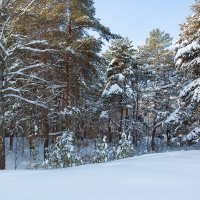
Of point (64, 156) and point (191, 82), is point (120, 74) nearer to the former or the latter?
point (191, 82)

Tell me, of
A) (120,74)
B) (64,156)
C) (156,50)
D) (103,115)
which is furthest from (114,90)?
(64,156)

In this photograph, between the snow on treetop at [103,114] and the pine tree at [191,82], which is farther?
the snow on treetop at [103,114]

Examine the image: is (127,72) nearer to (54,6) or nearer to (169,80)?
(169,80)

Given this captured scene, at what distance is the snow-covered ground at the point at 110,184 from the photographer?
14.0 ft

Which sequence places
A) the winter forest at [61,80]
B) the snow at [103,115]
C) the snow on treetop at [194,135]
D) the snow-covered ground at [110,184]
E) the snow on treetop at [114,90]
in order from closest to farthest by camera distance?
the snow-covered ground at [110,184] → the winter forest at [61,80] → the snow on treetop at [194,135] → the snow on treetop at [114,90] → the snow at [103,115]

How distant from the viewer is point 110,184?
4.84 meters

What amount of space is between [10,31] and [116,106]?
2103 cm

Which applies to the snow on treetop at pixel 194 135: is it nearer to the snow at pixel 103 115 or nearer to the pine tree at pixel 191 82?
the pine tree at pixel 191 82

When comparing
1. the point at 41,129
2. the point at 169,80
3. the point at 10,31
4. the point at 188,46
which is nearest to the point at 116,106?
the point at 169,80

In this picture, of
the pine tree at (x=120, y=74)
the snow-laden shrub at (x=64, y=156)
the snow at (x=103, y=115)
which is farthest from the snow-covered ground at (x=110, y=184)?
the snow at (x=103, y=115)

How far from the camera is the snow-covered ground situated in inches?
169

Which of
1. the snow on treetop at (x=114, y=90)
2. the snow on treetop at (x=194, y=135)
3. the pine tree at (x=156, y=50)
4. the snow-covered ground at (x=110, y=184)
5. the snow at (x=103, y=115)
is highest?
the pine tree at (x=156, y=50)

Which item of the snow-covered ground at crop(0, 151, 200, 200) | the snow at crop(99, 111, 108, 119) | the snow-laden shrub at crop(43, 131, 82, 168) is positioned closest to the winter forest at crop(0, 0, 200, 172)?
the snow-laden shrub at crop(43, 131, 82, 168)

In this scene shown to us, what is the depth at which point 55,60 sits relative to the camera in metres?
17.0
